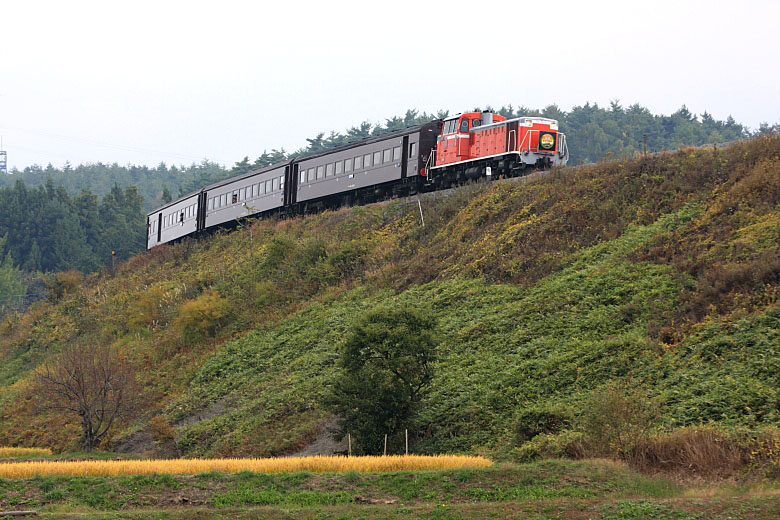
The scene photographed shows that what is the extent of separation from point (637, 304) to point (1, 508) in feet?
61.2

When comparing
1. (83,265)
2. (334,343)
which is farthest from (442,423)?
(83,265)

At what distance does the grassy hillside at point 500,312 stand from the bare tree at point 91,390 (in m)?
1.63

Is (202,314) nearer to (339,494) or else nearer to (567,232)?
(567,232)

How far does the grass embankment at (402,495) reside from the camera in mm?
16031

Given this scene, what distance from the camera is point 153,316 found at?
52.8 m

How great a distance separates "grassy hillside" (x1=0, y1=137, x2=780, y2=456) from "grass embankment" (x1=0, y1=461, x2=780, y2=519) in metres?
3.16

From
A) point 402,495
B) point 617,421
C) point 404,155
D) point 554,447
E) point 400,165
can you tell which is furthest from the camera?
point 400,165

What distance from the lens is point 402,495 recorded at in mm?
18156

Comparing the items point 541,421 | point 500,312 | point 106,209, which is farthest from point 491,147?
point 106,209

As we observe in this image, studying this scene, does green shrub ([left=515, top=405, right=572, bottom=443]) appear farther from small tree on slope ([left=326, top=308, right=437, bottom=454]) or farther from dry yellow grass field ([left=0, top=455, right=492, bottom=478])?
small tree on slope ([left=326, top=308, right=437, bottom=454])

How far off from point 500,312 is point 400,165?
18.6 metres

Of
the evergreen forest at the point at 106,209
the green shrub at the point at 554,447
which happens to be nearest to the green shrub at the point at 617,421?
the green shrub at the point at 554,447

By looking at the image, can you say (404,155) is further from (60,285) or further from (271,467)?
(60,285)

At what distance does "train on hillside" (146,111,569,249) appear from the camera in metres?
43.3
